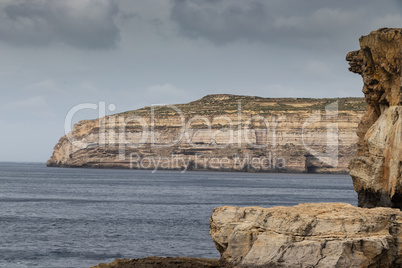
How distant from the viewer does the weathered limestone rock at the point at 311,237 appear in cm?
1392

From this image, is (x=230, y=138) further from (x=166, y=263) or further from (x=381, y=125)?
(x=166, y=263)

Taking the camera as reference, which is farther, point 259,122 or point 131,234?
point 259,122

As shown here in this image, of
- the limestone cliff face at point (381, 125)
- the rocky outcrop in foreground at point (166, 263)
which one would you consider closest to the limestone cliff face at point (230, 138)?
the limestone cliff face at point (381, 125)

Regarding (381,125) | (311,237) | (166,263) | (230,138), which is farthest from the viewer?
(230,138)

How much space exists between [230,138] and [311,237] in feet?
439

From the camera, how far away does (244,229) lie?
15.0 metres

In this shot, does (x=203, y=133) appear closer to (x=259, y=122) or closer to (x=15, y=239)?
(x=259, y=122)

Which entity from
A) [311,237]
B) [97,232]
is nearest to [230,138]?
[97,232]

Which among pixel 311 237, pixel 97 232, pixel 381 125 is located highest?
pixel 381 125

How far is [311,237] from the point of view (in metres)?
14.1

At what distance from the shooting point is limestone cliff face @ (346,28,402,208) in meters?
21.9

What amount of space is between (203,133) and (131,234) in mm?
118967

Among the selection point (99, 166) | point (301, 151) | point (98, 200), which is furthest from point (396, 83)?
point (99, 166)

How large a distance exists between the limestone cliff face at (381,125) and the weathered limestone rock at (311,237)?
689 cm
